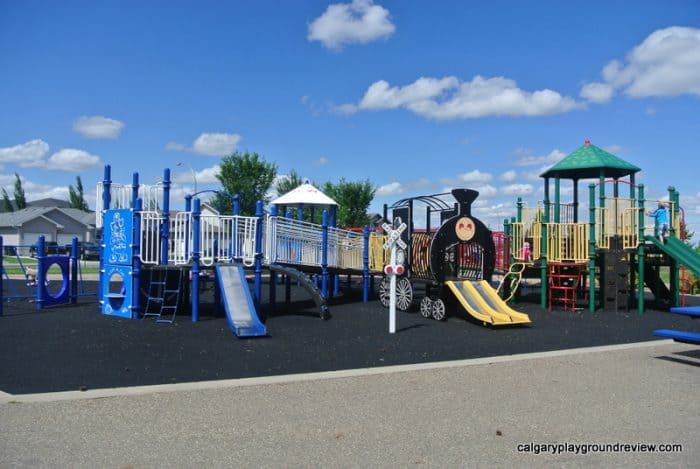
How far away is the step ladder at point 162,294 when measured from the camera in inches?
544

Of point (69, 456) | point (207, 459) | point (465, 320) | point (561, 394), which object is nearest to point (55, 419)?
point (69, 456)

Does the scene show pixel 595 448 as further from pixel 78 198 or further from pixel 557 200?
pixel 78 198

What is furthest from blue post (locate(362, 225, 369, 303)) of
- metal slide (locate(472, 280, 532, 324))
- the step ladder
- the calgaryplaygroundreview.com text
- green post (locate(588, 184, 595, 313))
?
the calgaryplaygroundreview.com text

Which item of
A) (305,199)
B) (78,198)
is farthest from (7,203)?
(305,199)

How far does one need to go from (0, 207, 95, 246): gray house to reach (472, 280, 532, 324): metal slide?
174 ft

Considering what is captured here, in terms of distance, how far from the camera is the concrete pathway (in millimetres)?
4930

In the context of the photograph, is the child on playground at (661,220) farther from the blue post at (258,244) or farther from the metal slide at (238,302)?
the metal slide at (238,302)

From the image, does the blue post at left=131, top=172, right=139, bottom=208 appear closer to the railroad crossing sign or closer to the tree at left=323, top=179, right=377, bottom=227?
the railroad crossing sign

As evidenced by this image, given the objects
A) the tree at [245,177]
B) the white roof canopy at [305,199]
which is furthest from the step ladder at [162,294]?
the tree at [245,177]

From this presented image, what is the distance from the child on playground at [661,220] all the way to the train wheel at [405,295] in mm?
7019

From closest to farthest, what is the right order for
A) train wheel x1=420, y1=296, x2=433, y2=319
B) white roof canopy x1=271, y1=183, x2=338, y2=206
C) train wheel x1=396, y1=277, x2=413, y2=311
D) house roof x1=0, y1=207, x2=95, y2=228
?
train wheel x1=420, y1=296, x2=433, y2=319, train wheel x1=396, y1=277, x2=413, y2=311, white roof canopy x1=271, y1=183, x2=338, y2=206, house roof x1=0, y1=207, x2=95, y2=228

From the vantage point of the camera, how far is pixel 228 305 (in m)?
12.1

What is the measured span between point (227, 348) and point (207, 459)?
17.3 feet

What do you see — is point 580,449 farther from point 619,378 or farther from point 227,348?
point 227,348
